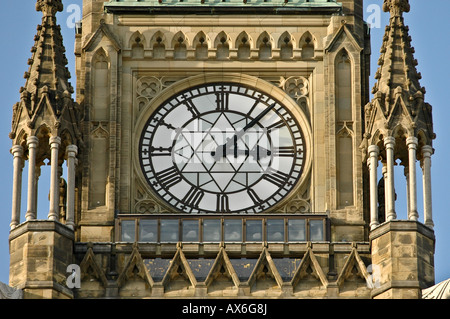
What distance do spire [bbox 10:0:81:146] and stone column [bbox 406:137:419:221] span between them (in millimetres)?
6569

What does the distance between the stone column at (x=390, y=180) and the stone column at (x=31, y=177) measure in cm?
685

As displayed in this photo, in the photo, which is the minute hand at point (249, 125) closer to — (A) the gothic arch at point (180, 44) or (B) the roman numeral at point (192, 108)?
(B) the roman numeral at point (192, 108)

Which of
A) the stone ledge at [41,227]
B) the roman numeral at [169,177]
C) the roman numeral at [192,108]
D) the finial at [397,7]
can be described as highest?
the finial at [397,7]

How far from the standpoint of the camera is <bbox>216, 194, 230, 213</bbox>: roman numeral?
195 feet

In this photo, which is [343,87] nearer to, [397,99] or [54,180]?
[397,99]

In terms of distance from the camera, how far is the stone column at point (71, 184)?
5859cm

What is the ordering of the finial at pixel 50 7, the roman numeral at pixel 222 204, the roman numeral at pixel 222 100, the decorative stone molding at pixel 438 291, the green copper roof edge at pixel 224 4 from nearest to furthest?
the decorative stone molding at pixel 438 291
the roman numeral at pixel 222 204
the roman numeral at pixel 222 100
the finial at pixel 50 7
the green copper roof edge at pixel 224 4

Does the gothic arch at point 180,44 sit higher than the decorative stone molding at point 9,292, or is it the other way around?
the gothic arch at point 180,44

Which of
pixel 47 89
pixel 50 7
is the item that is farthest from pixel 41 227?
pixel 50 7

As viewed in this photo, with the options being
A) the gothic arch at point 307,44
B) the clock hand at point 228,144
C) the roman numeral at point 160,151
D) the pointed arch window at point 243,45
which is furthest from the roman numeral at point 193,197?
the gothic arch at point 307,44
